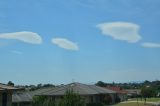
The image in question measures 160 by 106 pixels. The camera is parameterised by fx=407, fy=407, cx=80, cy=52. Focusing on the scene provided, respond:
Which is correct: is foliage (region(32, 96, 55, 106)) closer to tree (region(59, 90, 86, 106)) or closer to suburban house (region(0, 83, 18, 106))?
tree (region(59, 90, 86, 106))

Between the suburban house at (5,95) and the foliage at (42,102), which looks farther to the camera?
the foliage at (42,102)

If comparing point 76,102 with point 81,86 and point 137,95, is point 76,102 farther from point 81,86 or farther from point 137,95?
point 137,95

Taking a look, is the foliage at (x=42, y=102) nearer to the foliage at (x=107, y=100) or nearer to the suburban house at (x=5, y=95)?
the suburban house at (x=5, y=95)

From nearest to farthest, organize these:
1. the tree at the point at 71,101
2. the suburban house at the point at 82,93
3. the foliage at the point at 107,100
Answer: the tree at the point at 71,101 → the suburban house at the point at 82,93 → the foliage at the point at 107,100

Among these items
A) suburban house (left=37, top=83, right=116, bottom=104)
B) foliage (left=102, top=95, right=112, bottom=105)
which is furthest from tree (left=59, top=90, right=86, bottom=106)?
foliage (left=102, top=95, right=112, bottom=105)

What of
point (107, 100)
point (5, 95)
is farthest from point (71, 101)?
point (107, 100)

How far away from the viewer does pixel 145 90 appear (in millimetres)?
105500

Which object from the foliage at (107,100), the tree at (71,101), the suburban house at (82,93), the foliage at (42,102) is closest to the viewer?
the tree at (71,101)

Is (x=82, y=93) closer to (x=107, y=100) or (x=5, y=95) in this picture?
Answer: (x=107, y=100)

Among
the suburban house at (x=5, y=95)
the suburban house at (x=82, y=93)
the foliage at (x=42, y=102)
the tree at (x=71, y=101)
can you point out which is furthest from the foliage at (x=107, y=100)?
the suburban house at (x=5, y=95)

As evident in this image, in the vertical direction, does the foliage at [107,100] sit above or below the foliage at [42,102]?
above

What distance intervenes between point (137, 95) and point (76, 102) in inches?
3745

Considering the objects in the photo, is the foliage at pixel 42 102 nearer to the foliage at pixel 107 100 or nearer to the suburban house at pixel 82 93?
the suburban house at pixel 82 93

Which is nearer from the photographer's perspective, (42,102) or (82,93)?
(42,102)
